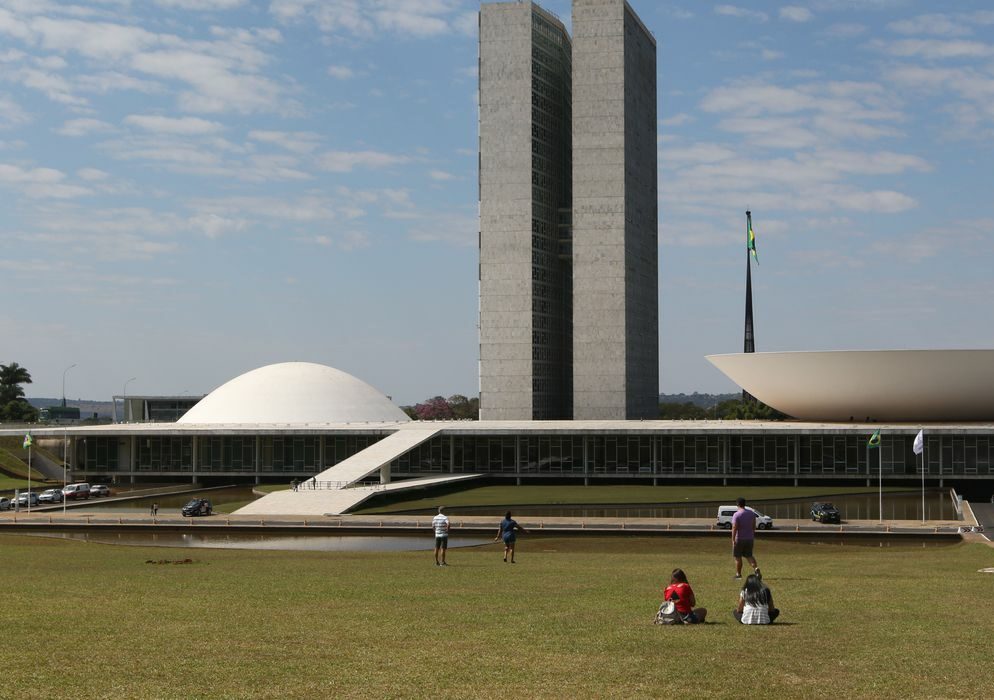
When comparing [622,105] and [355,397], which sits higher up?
[622,105]

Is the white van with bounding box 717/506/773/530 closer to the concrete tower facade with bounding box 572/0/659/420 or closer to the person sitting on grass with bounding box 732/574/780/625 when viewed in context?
the person sitting on grass with bounding box 732/574/780/625

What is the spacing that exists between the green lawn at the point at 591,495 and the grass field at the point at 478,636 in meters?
36.9

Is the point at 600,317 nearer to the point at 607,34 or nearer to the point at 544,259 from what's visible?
the point at 544,259

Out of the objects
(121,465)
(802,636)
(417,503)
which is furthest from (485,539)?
(121,465)

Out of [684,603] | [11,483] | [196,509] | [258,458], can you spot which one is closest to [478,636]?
[684,603]

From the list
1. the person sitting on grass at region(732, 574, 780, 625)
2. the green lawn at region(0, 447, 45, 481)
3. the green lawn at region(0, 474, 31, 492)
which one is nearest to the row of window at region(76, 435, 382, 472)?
the green lawn at region(0, 474, 31, 492)

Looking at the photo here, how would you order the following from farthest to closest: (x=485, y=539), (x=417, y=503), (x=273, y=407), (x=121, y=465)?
(x=273, y=407), (x=121, y=465), (x=417, y=503), (x=485, y=539)

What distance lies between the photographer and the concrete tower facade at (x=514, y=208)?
112625 millimetres

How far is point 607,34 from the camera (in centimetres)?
11375

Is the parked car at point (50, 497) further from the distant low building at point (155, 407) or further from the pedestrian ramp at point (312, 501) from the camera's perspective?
the distant low building at point (155, 407)

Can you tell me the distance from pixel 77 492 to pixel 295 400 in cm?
3219

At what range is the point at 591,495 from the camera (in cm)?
7256

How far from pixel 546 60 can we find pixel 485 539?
3237 inches

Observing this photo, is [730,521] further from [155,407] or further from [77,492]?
[155,407]
